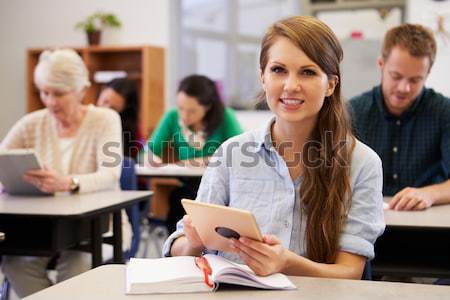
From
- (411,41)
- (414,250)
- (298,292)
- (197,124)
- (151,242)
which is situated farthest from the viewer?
(151,242)

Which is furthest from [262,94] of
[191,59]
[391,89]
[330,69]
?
[191,59]

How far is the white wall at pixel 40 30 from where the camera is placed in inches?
262

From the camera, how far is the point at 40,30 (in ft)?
23.6

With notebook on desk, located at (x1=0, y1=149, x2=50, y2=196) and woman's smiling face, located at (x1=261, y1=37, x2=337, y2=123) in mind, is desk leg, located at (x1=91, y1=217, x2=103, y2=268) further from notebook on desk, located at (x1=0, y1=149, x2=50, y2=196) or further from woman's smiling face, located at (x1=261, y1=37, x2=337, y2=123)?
woman's smiling face, located at (x1=261, y1=37, x2=337, y2=123)

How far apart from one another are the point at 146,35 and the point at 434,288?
5.69m

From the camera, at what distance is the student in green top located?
4.01 m

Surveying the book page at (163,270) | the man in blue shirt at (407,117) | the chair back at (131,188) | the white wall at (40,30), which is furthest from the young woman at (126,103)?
Answer: the book page at (163,270)

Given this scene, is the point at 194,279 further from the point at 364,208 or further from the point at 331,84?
the point at 331,84

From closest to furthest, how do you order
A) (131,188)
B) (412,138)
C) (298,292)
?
(298,292) < (412,138) < (131,188)

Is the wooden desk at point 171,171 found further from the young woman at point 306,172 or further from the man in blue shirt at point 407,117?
the young woman at point 306,172

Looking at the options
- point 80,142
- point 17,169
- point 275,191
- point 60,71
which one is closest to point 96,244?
point 17,169

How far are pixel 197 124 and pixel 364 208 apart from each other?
259 cm

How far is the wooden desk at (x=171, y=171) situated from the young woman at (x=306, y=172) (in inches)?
73.8

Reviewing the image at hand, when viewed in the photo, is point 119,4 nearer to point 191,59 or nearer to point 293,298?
point 191,59
